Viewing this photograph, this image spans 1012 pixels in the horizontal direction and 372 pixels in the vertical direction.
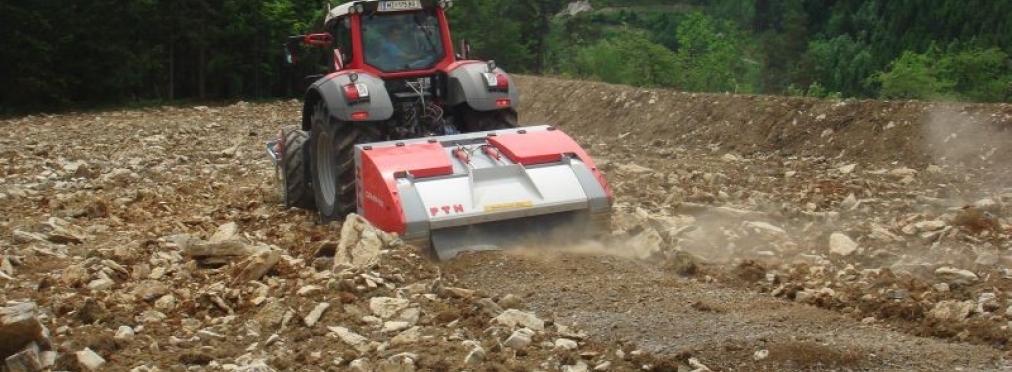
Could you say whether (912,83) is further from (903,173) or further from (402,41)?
(402,41)

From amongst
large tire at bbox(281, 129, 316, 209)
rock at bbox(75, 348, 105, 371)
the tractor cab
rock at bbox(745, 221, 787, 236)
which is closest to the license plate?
the tractor cab

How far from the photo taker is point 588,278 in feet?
21.4

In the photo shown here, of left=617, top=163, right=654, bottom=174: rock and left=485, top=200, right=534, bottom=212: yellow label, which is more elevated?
left=485, top=200, right=534, bottom=212: yellow label

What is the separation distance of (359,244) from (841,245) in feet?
9.87

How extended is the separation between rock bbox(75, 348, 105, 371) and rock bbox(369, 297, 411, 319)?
137 centimetres

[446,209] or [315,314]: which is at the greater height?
[446,209]

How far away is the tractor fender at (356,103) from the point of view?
828cm

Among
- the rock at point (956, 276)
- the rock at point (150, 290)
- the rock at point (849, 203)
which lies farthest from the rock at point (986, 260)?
the rock at point (150, 290)

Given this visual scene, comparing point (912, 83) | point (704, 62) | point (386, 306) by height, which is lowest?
point (704, 62)

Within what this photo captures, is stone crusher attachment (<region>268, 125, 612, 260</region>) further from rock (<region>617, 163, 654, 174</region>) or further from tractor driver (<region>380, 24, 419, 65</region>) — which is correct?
rock (<region>617, 163, 654, 174</region>)

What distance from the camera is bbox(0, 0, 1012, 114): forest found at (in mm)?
28156

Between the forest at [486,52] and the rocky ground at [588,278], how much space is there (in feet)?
22.9

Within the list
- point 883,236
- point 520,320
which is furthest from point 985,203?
point 520,320

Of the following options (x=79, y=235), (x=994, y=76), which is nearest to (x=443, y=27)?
(x=79, y=235)
